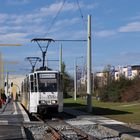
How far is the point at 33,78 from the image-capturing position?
112 feet

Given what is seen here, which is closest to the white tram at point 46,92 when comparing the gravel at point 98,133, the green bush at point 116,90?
the gravel at point 98,133

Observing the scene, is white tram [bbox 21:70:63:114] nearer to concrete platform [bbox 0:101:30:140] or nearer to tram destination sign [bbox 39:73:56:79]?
tram destination sign [bbox 39:73:56:79]

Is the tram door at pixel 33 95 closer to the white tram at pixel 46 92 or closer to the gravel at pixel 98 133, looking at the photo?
the white tram at pixel 46 92

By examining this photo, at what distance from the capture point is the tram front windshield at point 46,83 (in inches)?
1314

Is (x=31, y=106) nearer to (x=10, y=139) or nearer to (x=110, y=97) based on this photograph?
(x=10, y=139)

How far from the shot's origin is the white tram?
108ft

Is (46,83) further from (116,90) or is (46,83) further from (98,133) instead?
(116,90)

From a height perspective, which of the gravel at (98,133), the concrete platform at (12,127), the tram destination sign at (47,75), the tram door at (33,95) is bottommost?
the gravel at (98,133)

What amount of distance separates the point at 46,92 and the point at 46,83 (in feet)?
2.40

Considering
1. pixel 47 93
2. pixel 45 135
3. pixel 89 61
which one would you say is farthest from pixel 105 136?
pixel 89 61

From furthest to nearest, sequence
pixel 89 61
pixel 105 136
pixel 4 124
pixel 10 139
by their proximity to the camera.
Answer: pixel 89 61 → pixel 4 124 → pixel 105 136 → pixel 10 139

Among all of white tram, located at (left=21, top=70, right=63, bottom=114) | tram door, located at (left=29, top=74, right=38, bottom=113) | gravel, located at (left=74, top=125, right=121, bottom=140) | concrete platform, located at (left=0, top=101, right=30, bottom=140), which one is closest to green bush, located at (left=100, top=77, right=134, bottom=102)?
concrete platform, located at (left=0, top=101, right=30, bottom=140)

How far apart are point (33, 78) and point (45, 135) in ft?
39.6

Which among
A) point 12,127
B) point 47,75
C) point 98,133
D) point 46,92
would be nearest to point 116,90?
point 47,75
